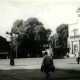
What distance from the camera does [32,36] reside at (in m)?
73.6

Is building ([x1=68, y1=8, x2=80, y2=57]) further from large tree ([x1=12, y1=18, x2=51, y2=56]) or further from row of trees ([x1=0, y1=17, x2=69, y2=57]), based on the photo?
large tree ([x1=12, y1=18, x2=51, y2=56])

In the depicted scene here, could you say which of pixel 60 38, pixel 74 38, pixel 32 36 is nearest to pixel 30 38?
pixel 32 36

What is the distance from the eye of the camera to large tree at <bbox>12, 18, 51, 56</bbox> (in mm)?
69375

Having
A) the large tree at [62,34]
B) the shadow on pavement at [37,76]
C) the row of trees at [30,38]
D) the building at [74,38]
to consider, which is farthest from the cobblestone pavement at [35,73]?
the large tree at [62,34]

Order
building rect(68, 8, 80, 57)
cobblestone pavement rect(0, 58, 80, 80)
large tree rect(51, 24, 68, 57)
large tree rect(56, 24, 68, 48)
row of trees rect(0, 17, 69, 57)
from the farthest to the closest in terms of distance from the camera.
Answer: large tree rect(56, 24, 68, 48), large tree rect(51, 24, 68, 57), row of trees rect(0, 17, 69, 57), building rect(68, 8, 80, 57), cobblestone pavement rect(0, 58, 80, 80)

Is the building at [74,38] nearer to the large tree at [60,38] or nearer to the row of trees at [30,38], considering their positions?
the row of trees at [30,38]

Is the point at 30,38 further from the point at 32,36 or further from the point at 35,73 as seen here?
the point at 35,73

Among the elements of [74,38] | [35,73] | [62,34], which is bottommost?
[35,73]

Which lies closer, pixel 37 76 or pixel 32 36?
pixel 37 76

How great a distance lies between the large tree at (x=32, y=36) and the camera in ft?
228

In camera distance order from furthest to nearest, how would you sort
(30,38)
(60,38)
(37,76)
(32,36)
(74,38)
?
(60,38), (32,36), (30,38), (74,38), (37,76)

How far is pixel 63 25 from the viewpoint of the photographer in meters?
96.5

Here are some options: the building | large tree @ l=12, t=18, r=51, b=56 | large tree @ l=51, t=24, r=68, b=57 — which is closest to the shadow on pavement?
the building

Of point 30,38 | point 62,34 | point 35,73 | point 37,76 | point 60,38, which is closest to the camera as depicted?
point 37,76
